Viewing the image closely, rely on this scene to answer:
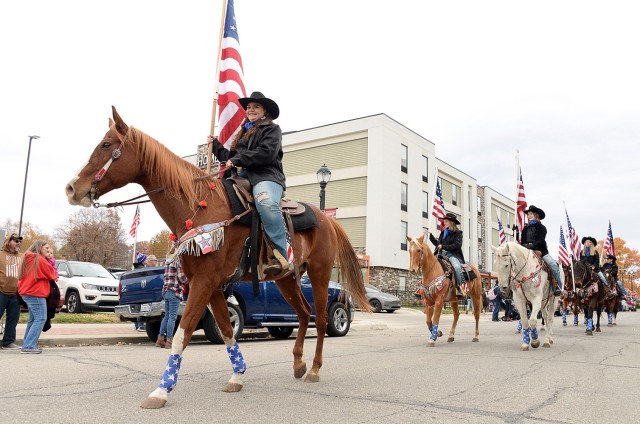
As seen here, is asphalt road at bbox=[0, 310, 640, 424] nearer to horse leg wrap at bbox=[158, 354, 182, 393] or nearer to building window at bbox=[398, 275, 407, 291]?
horse leg wrap at bbox=[158, 354, 182, 393]

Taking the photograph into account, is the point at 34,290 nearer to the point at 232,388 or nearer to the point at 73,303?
the point at 232,388

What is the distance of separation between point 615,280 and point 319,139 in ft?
99.9

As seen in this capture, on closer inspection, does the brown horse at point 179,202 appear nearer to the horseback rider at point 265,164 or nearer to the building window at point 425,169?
the horseback rider at point 265,164

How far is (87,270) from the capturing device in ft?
61.8

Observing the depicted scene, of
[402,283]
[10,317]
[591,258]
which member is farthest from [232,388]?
[402,283]

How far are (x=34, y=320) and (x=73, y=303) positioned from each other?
901 centimetres

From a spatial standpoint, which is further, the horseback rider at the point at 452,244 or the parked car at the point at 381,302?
the parked car at the point at 381,302

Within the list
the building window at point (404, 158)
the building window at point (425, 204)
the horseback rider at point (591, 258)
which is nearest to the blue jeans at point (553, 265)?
the horseback rider at point (591, 258)

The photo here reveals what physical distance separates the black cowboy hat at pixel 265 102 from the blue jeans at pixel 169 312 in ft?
18.5

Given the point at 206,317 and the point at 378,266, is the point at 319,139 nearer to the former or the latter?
the point at 378,266

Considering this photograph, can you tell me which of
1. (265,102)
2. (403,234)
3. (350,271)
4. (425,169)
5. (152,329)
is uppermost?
(425,169)

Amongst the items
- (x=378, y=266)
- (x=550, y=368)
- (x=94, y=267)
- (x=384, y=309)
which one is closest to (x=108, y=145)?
(x=550, y=368)

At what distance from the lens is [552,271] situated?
1213cm

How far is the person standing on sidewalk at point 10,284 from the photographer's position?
9.93 m
